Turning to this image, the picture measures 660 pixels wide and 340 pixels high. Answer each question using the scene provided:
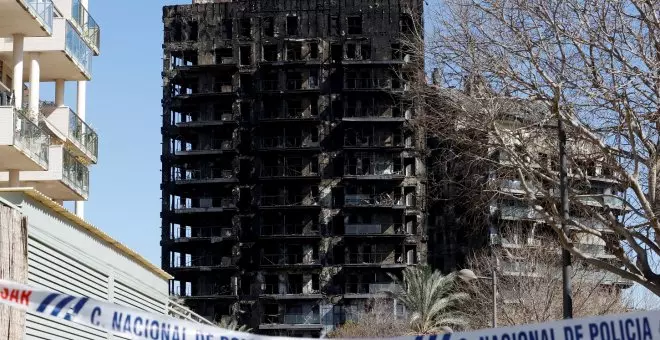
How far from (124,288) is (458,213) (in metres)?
88.9

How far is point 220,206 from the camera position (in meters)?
108

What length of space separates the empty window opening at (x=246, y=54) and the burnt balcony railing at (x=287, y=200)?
1134 centimetres

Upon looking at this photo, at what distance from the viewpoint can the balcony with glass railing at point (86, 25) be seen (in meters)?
38.8

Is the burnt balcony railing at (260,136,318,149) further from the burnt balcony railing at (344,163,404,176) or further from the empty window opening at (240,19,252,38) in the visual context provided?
the empty window opening at (240,19,252,38)

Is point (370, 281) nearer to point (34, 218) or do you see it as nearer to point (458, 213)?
point (458, 213)

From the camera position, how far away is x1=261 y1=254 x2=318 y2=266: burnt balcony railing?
107 meters

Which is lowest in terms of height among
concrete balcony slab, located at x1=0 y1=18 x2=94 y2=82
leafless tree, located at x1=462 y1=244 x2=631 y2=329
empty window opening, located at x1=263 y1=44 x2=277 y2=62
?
leafless tree, located at x1=462 y1=244 x2=631 y2=329

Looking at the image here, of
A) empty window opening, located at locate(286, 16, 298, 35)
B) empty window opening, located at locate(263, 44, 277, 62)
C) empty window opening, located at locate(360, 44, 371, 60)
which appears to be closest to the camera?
empty window opening, located at locate(360, 44, 371, 60)

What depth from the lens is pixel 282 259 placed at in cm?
10669

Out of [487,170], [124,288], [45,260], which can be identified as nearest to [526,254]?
[487,170]

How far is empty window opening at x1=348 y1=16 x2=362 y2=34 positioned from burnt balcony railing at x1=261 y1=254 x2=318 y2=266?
18482 mm

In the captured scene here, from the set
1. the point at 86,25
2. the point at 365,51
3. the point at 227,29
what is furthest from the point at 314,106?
the point at 86,25

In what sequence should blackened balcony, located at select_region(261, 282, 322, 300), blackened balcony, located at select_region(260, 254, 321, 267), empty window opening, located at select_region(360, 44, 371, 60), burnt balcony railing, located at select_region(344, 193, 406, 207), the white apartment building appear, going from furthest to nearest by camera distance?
empty window opening, located at select_region(360, 44, 371, 60), burnt balcony railing, located at select_region(344, 193, 406, 207), blackened balcony, located at select_region(260, 254, 321, 267), blackened balcony, located at select_region(261, 282, 322, 300), the white apartment building

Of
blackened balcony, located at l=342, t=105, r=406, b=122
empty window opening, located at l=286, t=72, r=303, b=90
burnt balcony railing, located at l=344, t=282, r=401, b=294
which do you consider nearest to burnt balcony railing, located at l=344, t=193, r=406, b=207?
blackened balcony, located at l=342, t=105, r=406, b=122
